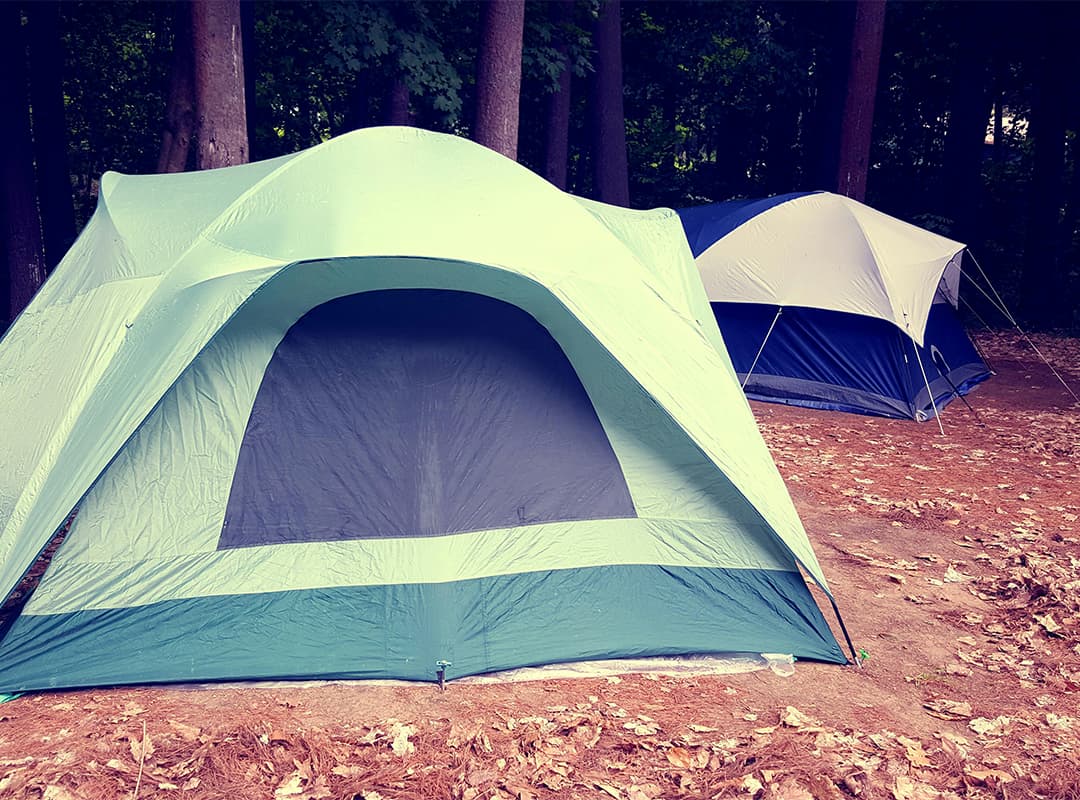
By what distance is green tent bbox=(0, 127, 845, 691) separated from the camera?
3.78m

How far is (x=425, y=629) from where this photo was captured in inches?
151

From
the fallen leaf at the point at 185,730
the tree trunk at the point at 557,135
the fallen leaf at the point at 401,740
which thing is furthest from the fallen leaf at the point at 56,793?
the tree trunk at the point at 557,135

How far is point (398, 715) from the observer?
139 inches

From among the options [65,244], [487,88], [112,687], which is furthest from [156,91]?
[112,687]

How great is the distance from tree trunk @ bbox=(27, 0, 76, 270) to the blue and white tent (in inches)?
317

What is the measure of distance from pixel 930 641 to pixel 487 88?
613 centimetres

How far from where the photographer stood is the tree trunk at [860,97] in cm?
1177

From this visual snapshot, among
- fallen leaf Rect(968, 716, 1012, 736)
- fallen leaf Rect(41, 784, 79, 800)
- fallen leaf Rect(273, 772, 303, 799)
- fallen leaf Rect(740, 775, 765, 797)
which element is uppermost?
fallen leaf Rect(41, 784, 79, 800)

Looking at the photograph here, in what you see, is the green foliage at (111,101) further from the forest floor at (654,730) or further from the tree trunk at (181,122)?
the forest floor at (654,730)

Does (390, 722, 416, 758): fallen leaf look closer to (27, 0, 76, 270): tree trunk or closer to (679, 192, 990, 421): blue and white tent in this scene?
(679, 192, 990, 421): blue and white tent

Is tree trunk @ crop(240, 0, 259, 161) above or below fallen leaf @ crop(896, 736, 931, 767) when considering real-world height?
above

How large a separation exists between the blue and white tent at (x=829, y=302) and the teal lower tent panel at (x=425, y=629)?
553cm

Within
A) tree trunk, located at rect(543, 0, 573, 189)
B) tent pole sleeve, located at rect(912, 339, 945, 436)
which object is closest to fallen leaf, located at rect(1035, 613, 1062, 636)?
tent pole sleeve, located at rect(912, 339, 945, 436)

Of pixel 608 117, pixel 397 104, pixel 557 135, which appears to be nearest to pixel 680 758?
pixel 397 104
